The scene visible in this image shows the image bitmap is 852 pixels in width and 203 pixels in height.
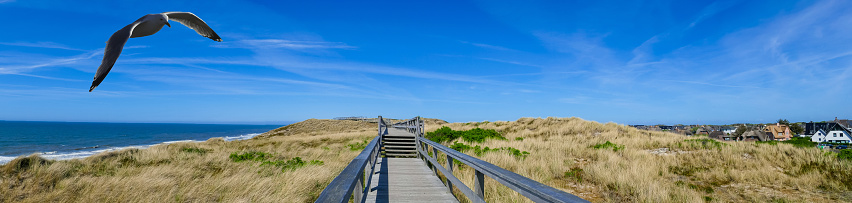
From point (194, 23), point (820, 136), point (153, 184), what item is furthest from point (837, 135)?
point (153, 184)

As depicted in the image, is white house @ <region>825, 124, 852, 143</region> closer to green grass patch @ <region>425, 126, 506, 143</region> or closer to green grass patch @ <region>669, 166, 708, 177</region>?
green grass patch @ <region>425, 126, 506, 143</region>

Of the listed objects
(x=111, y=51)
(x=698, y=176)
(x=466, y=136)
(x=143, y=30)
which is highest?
(x=143, y=30)

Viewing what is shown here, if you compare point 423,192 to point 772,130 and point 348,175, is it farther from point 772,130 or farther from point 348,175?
point 772,130

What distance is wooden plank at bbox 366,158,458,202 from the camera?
217 inches

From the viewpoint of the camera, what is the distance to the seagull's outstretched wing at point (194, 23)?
452 cm

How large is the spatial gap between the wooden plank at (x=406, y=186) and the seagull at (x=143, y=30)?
330 centimetres

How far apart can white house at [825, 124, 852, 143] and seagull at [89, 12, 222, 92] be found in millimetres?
88610

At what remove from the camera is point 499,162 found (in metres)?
10.5

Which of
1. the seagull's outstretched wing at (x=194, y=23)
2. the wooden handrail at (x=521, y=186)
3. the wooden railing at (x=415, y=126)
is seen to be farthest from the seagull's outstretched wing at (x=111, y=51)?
the wooden railing at (x=415, y=126)

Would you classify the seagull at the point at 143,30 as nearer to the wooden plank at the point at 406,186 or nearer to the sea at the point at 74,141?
the wooden plank at the point at 406,186

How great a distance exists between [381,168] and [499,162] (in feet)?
11.8

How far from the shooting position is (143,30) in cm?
376

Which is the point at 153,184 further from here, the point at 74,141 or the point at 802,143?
the point at 74,141

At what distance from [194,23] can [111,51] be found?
254cm
